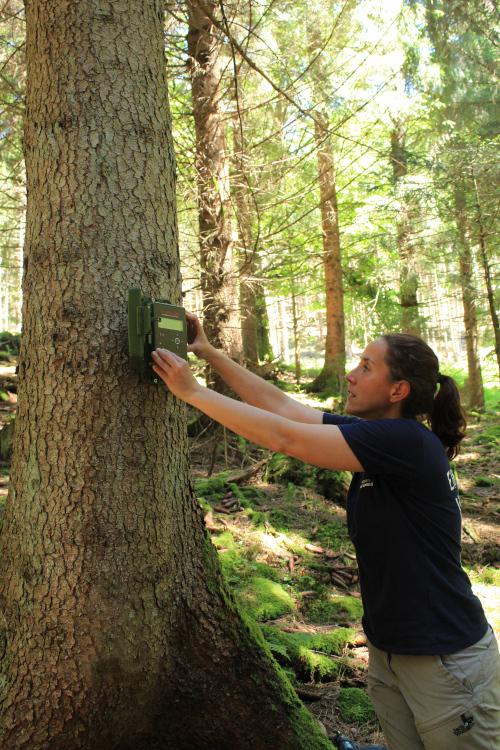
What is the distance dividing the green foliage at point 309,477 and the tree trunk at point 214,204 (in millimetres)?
1217

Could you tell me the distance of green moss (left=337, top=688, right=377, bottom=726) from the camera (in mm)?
2662

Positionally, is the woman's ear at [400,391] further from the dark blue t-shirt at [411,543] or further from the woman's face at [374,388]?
the dark blue t-shirt at [411,543]

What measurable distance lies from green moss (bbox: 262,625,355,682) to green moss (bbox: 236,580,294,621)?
0.21m

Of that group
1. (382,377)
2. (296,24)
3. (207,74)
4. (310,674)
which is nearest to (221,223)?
(207,74)

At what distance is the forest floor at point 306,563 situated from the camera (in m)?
2.92

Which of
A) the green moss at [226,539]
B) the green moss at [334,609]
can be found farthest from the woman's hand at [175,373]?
the green moss at [226,539]

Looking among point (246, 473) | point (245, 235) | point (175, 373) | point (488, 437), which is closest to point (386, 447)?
point (175, 373)

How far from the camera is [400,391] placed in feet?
6.68

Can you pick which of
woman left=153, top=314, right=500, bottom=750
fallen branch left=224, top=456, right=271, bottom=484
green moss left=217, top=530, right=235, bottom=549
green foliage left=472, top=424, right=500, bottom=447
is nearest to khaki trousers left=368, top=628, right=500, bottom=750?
woman left=153, top=314, right=500, bottom=750

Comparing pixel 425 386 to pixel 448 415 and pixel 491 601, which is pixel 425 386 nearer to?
pixel 448 415

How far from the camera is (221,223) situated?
241 inches

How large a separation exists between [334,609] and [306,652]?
75cm

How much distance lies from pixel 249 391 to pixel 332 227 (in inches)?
387

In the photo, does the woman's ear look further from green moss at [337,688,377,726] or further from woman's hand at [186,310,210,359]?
green moss at [337,688,377,726]
